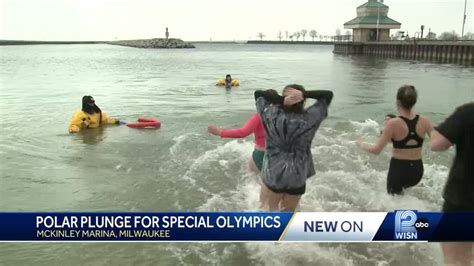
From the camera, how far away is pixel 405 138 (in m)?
5.12

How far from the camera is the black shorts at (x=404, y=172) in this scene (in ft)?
17.4

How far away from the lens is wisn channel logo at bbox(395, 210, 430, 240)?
3.63 m

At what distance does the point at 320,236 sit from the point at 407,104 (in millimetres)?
2060

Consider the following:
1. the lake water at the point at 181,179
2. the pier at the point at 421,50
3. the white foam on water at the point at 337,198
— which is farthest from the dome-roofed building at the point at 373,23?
the white foam on water at the point at 337,198

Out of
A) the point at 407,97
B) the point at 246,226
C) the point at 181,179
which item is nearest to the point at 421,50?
the point at 181,179

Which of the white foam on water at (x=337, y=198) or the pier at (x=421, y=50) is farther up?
the pier at (x=421, y=50)

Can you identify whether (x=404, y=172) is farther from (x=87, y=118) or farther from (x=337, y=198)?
(x=87, y=118)

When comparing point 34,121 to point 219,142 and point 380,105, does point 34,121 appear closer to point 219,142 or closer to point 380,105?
point 219,142

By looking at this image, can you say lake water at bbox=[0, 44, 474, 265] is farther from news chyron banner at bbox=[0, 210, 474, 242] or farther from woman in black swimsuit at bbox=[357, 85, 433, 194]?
news chyron banner at bbox=[0, 210, 474, 242]

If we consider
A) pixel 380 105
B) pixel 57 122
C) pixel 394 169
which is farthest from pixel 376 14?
pixel 394 169

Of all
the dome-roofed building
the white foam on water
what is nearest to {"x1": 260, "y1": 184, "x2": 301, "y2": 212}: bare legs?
the white foam on water

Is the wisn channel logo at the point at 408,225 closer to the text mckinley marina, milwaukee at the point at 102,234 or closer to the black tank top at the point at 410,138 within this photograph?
the black tank top at the point at 410,138

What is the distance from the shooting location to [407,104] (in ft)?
16.3

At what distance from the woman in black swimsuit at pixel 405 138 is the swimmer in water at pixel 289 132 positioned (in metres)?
1.03
